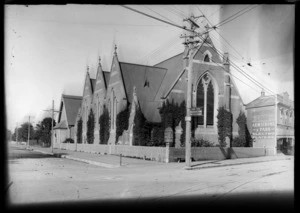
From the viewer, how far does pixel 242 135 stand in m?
32.7

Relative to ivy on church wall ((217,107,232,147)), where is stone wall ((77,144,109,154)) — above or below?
below

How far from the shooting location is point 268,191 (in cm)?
1141

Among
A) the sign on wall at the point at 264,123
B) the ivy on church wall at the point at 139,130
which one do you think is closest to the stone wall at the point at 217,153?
the sign on wall at the point at 264,123

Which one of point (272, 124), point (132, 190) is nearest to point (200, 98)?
point (272, 124)

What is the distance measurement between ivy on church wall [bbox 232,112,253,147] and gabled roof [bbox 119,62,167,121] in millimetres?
8765

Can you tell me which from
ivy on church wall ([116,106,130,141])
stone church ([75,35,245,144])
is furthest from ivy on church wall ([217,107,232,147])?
ivy on church wall ([116,106,130,141])

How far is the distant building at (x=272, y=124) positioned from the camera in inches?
766

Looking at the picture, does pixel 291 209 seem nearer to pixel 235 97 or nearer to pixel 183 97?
pixel 183 97

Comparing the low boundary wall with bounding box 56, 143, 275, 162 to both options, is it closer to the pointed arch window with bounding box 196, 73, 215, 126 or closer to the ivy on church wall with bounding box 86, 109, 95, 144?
the ivy on church wall with bounding box 86, 109, 95, 144

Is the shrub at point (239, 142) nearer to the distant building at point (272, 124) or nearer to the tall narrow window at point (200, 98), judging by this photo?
the distant building at point (272, 124)

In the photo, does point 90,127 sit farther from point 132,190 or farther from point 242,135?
point 132,190

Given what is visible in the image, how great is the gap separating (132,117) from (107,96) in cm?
519

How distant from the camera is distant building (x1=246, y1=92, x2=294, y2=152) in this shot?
1945 centimetres

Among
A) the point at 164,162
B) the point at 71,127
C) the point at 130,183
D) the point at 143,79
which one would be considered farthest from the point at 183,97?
the point at 71,127
